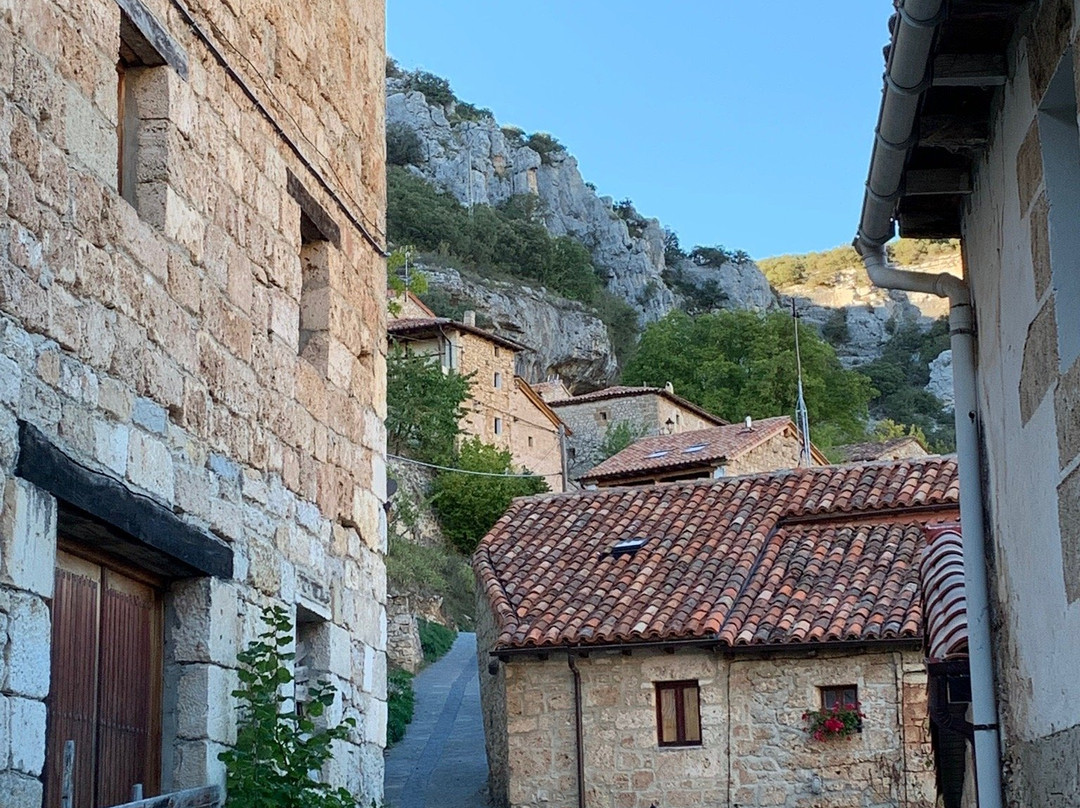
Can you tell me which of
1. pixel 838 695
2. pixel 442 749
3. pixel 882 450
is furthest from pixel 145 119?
pixel 882 450

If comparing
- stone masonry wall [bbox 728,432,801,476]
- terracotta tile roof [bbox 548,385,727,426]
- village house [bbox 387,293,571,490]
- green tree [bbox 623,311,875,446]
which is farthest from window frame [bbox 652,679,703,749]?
green tree [bbox 623,311,875,446]

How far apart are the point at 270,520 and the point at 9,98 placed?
8.57 feet

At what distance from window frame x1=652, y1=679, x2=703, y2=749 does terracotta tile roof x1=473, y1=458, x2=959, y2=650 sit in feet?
2.43

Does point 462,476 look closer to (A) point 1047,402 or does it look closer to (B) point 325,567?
(B) point 325,567

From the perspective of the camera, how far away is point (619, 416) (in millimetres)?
46219

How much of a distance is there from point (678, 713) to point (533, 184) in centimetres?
6115

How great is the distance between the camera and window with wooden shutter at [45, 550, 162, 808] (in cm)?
507

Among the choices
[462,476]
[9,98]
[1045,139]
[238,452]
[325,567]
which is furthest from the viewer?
[462,476]

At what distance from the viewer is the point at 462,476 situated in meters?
35.5

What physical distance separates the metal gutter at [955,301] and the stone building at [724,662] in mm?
9597

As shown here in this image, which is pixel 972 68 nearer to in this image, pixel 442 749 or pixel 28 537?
pixel 28 537

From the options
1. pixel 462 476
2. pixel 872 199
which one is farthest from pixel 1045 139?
pixel 462 476

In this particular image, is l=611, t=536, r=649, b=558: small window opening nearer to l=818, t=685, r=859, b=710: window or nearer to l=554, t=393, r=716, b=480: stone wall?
l=818, t=685, r=859, b=710: window

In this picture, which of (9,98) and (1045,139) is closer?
(1045,139)
